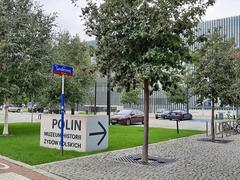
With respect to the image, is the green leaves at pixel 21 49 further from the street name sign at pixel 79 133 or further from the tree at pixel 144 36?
the tree at pixel 144 36

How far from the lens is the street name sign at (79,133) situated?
37.2 ft

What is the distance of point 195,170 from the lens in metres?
8.76

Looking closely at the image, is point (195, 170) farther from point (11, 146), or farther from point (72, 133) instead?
point (11, 146)

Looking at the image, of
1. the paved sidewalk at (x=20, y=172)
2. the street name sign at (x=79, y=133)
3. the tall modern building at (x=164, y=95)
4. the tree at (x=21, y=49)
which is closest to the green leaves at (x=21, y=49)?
the tree at (x=21, y=49)

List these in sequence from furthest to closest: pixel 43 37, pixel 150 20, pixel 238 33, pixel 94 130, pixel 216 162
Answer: pixel 238 33, pixel 43 37, pixel 94 130, pixel 216 162, pixel 150 20

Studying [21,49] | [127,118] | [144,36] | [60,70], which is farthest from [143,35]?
[127,118]

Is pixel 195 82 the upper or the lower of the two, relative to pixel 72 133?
upper

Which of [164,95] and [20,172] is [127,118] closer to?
[20,172]

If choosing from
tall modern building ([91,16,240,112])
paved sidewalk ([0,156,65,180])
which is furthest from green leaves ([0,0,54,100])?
tall modern building ([91,16,240,112])

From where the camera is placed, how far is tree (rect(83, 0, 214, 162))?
8.91 meters

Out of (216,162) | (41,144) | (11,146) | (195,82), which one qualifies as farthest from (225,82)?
(11,146)

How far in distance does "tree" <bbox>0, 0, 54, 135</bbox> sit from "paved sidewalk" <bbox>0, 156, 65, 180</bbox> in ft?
23.3

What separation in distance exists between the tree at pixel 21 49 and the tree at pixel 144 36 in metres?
6.98

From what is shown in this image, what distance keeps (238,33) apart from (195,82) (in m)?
51.2
